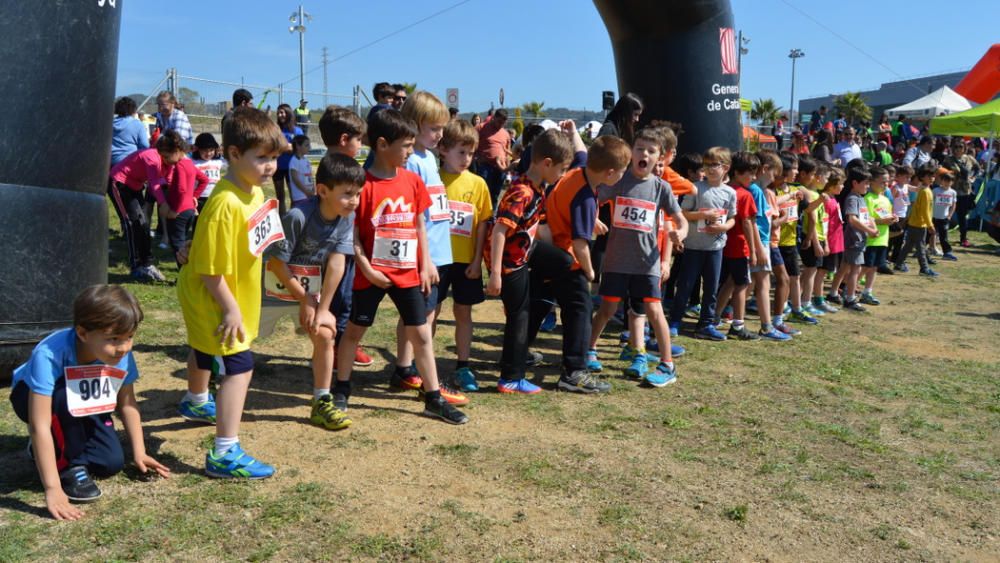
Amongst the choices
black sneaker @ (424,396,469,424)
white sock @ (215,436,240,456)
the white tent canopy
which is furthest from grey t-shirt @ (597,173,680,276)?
the white tent canopy

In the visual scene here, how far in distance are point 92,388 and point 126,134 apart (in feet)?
21.7

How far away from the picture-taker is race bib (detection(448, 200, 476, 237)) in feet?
16.3

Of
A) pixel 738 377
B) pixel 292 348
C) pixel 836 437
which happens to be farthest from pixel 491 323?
pixel 836 437

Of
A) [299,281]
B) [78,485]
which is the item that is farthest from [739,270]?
[78,485]

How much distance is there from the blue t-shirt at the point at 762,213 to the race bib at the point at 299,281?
13.7ft

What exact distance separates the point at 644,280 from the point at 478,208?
1.24m

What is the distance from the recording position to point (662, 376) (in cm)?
542

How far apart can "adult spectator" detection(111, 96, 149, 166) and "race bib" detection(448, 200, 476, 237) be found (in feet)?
18.1

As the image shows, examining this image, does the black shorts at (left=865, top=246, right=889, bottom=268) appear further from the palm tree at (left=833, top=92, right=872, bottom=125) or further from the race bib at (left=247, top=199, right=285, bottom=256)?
the palm tree at (left=833, top=92, right=872, bottom=125)

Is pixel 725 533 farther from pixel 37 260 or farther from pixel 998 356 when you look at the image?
pixel 998 356

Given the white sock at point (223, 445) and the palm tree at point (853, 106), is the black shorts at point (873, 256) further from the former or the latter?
the palm tree at point (853, 106)

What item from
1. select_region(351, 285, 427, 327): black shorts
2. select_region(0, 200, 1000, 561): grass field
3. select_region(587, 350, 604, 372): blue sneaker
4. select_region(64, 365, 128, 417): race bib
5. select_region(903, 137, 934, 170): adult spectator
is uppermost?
select_region(903, 137, 934, 170): adult spectator

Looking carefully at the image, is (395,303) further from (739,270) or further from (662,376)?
(739,270)

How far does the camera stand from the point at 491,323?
7301 millimetres
